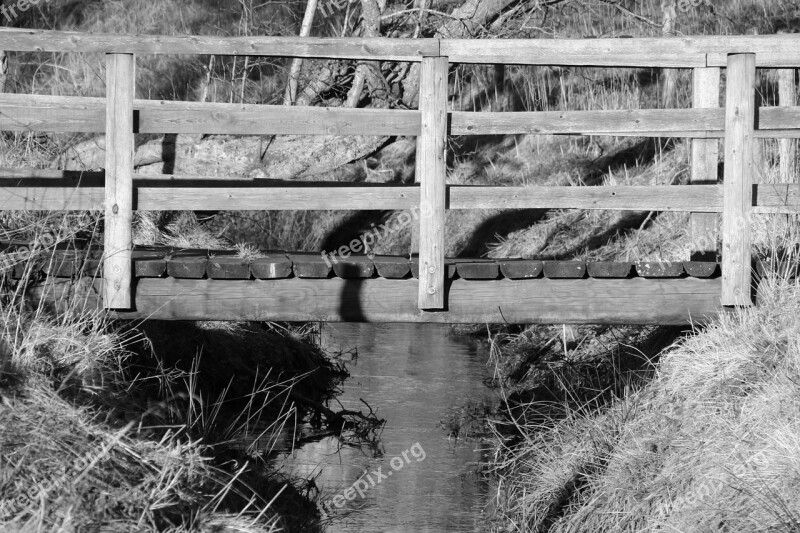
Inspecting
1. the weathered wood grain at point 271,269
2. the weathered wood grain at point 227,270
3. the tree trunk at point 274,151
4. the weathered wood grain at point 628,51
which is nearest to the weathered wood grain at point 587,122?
the weathered wood grain at point 628,51

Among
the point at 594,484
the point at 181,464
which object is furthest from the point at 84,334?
the point at 594,484

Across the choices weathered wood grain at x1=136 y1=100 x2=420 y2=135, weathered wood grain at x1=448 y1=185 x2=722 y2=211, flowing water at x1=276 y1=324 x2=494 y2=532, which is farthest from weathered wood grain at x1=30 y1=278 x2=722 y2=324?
flowing water at x1=276 y1=324 x2=494 y2=532

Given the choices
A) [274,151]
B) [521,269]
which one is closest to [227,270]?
[521,269]

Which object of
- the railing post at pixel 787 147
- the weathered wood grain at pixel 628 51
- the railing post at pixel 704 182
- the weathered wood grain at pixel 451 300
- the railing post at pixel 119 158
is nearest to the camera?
the railing post at pixel 119 158

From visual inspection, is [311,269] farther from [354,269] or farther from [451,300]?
[451,300]

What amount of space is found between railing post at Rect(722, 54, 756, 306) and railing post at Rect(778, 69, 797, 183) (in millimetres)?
3620

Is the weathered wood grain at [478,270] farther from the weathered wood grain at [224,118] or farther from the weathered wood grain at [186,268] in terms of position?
the weathered wood grain at [186,268]

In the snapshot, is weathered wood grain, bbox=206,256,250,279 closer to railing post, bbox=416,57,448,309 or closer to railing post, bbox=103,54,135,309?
railing post, bbox=103,54,135,309

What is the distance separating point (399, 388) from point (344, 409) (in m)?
0.98

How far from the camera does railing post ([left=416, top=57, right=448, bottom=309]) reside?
5.43 meters

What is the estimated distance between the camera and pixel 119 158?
541 cm

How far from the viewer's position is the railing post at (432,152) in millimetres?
5434

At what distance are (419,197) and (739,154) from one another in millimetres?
1719

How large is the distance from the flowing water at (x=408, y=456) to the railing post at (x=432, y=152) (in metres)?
1.54
